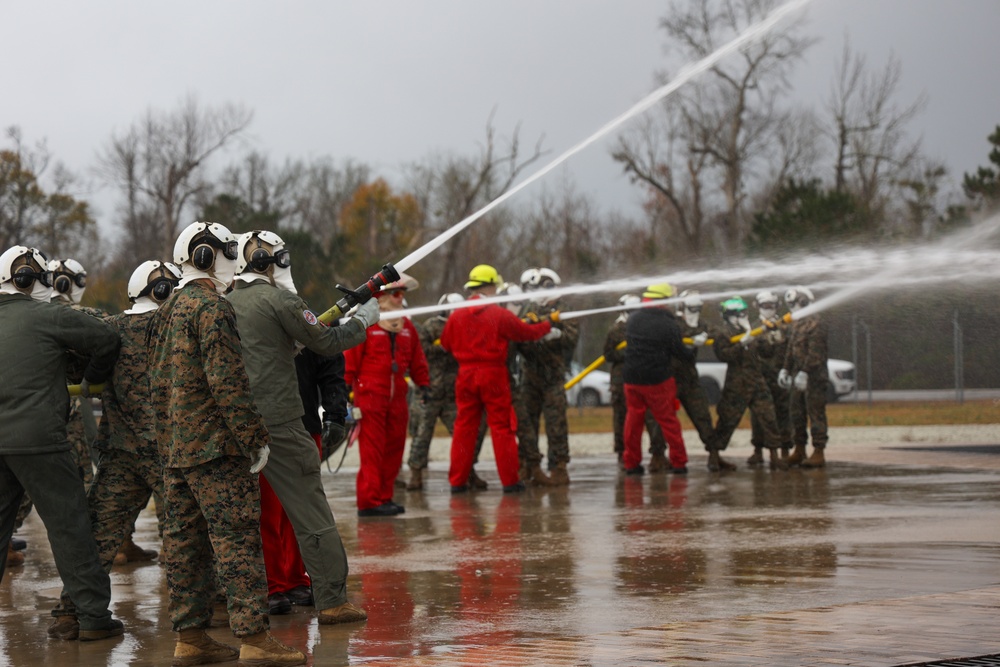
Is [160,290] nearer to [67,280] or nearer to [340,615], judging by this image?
[67,280]

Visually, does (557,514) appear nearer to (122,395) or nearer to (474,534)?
(474,534)

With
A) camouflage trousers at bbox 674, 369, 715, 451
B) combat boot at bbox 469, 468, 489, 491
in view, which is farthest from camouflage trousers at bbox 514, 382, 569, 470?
camouflage trousers at bbox 674, 369, 715, 451

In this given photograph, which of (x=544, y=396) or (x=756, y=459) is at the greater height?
(x=544, y=396)

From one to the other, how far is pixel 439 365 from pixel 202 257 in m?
9.48

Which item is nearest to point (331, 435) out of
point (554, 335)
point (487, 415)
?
point (487, 415)

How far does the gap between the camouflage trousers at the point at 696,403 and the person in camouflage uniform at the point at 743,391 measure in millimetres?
150

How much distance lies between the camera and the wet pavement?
5832mm

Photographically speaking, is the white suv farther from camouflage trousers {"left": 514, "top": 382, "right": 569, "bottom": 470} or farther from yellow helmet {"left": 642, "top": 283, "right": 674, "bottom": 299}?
camouflage trousers {"left": 514, "top": 382, "right": 569, "bottom": 470}

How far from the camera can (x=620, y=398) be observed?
683 inches

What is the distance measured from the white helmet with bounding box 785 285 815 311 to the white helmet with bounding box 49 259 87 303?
29.1ft

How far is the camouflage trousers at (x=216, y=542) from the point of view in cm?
603

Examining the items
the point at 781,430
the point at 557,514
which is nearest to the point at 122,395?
the point at 557,514

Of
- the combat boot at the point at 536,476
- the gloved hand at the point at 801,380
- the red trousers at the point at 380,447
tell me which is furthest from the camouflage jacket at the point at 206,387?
the gloved hand at the point at 801,380

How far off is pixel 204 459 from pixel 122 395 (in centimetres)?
152
